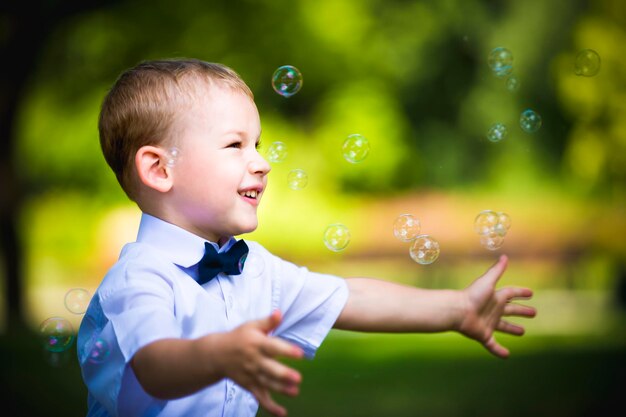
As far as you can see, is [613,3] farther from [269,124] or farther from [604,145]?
[269,124]

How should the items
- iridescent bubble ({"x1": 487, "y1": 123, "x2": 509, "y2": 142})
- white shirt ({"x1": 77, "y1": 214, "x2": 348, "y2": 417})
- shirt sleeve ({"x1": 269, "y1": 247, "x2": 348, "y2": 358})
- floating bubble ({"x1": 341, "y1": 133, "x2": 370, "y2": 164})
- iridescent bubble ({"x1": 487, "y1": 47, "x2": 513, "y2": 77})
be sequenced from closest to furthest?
white shirt ({"x1": 77, "y1": 214, "x2": 348, "y2": 417}), shirt sleeve ({"x1": 269, "y1": 247, "x2": 348, "y2": 358}), floating bubble ({"x1": 341, "y1": 133, "x2": 370, "y2": 164}), iridescent bubble ({"x1": 487, "y1": 123, "x2": 509, "y2": 142}), iridescent bubble ({"x1": 487, "y1": 47, "x2": 513, "y2": 77})

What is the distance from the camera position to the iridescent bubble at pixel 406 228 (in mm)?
3195

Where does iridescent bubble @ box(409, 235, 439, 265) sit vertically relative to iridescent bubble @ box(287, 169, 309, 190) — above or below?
below

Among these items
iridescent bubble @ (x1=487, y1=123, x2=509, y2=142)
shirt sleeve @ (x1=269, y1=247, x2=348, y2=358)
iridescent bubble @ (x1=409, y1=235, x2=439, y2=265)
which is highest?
iridescent bubble @ (x1=487, y1=123, x2=509, y2=142)

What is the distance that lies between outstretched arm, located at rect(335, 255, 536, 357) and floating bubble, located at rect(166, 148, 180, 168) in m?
0.70

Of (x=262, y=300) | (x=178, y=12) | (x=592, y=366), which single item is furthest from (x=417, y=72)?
(x=262, y=300)

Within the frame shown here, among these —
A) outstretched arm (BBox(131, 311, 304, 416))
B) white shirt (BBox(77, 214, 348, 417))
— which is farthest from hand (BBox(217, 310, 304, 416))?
white shirt (BBox(77, 214, 348, 417))

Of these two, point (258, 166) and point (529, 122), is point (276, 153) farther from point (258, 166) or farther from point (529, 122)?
point (529, 122)

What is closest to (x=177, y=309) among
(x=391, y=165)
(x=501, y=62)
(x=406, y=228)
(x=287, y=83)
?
(x=406, y=228)

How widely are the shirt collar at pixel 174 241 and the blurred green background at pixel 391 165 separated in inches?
136

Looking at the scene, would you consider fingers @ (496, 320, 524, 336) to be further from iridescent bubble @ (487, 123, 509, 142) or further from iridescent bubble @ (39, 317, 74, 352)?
iridescent bubble @ (39, 317, 74, 352)

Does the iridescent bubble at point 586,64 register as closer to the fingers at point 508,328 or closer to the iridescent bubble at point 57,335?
the fingers at point 508,328

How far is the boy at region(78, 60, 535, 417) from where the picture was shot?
78.1 inches

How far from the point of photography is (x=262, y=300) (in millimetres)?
2393
